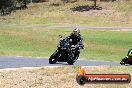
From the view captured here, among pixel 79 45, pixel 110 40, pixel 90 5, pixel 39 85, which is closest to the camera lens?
pixel 39 85

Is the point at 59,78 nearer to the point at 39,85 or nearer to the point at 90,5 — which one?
the point at 39,85

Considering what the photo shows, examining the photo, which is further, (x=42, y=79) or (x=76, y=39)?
(x=76, y=39)

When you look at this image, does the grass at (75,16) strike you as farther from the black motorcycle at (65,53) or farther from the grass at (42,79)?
the grass at (42,79)

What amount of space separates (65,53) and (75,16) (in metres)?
59.0

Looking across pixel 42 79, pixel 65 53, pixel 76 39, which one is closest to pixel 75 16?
pixel 65 53

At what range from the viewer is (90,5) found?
90.5 m

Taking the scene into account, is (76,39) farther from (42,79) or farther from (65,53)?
(42,79)

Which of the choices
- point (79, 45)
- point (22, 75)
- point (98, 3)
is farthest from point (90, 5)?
point (22, 75)

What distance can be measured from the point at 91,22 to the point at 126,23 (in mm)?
5763

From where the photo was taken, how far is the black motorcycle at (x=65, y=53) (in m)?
19.3

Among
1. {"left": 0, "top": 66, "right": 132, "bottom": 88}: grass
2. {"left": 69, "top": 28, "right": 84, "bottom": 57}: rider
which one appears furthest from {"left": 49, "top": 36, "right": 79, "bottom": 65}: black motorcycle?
{"left": 0, "top": 66, "right": 132, "bottom": 88}: grass

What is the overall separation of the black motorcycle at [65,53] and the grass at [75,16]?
45.4 m

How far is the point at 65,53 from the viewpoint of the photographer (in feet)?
64.8

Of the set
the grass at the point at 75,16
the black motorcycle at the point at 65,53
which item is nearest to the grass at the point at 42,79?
the black motorcycle at the point at 65,53
